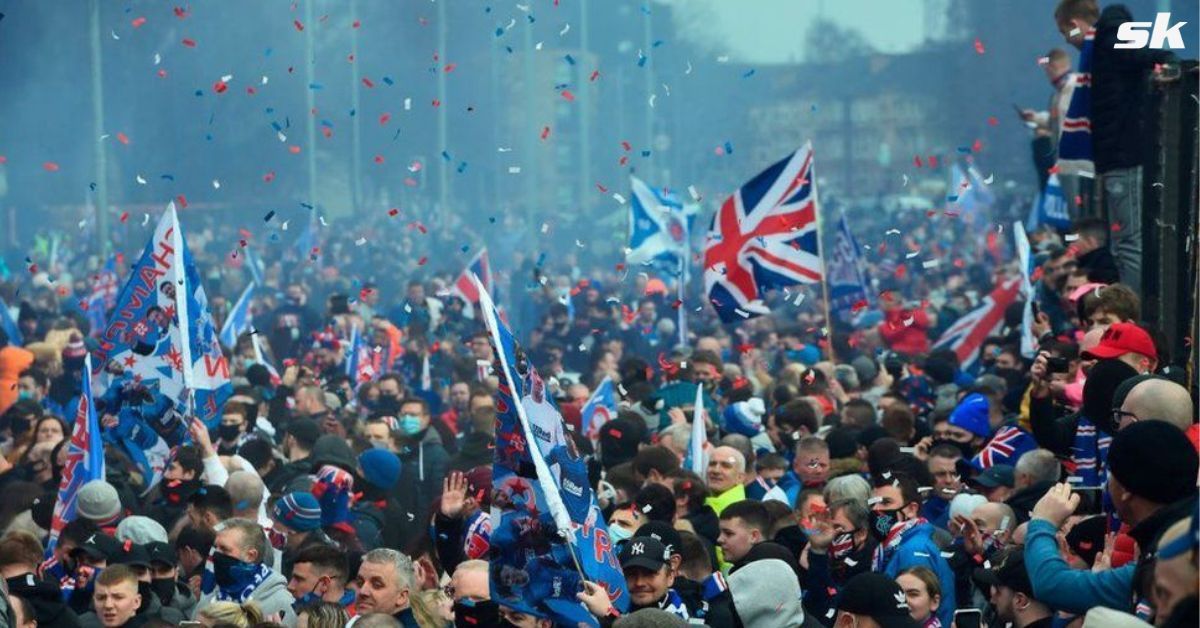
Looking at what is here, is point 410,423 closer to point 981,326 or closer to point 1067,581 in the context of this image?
point 981,326

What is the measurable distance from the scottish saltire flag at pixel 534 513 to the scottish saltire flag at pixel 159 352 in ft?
18.2

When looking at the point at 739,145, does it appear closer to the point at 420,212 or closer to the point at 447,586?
the point at 420,212

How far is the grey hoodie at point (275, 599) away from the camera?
27.7 ft

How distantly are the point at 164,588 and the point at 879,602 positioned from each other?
134 inches

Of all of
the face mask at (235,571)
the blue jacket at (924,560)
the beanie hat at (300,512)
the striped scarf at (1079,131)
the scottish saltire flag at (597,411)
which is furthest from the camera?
the scottish saltire flag at (597,411)

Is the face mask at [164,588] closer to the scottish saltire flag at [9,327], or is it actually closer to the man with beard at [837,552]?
the man with beard at [837,552]

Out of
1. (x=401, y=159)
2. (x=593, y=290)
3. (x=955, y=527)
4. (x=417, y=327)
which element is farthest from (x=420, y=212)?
(x=955, y=527)

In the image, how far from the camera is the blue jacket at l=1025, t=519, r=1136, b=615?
18.9 ft

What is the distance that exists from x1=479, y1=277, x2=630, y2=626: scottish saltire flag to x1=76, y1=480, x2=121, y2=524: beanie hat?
13.1ft

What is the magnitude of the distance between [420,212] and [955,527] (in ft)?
145

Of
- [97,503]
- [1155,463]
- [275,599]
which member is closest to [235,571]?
[275,599]

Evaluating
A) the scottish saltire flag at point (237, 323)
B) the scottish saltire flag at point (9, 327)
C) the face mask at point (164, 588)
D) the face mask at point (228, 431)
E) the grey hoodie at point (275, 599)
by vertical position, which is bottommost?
the scottish saltire flag at point (237, 323)

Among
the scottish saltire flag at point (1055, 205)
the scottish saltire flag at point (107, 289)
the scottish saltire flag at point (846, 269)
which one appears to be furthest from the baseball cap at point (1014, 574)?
the scottish saltire flag at point (107, 289)

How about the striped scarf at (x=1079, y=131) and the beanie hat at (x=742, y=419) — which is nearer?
the striped scarf at (x=1079, y=131)
